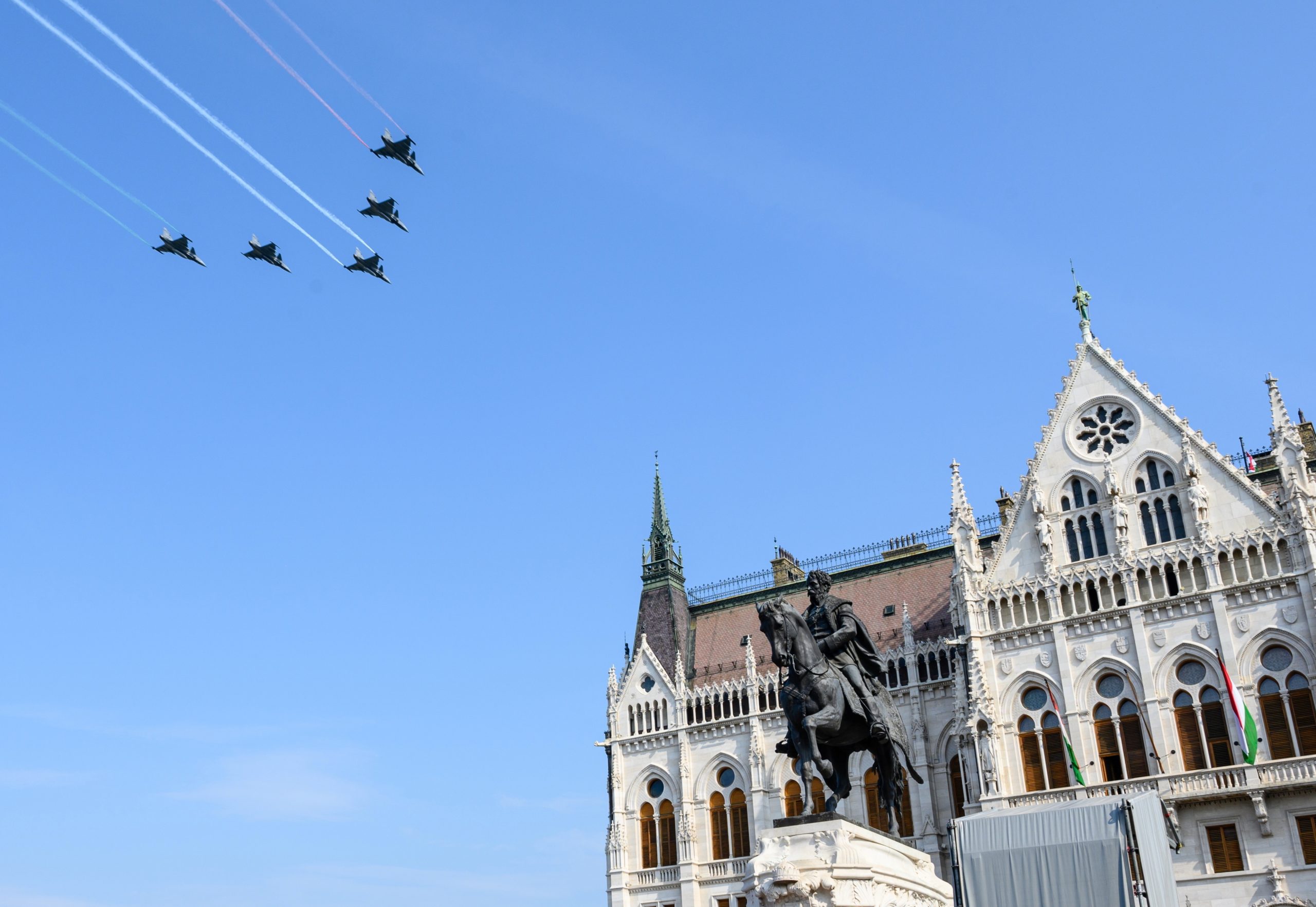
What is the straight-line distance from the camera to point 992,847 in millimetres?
30828

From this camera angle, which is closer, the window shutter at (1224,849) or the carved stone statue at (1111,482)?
the window shutter at (1224,849)

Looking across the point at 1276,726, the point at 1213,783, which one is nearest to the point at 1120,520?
the point at 1276,726

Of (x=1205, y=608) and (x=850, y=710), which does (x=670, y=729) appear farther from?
(x=850, y=710)

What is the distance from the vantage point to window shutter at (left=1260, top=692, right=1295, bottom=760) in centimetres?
4400

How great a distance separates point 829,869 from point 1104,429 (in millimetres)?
37416

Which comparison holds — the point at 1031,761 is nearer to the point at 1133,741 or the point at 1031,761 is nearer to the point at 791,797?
the point at 1133,741

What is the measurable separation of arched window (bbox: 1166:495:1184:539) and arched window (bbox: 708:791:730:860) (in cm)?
2297

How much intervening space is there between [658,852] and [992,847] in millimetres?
30005

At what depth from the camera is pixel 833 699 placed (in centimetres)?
2016

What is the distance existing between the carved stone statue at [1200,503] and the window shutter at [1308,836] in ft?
34.3

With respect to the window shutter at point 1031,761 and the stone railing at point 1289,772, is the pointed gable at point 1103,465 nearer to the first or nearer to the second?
the window shutter at point 1031,761

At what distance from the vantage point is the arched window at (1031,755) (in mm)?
47344

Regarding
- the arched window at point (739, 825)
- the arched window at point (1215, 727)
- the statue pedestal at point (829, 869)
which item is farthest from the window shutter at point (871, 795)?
the statue pedestal at point (829, 869)

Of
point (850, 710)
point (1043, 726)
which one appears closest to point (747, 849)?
point (1043, 726)
